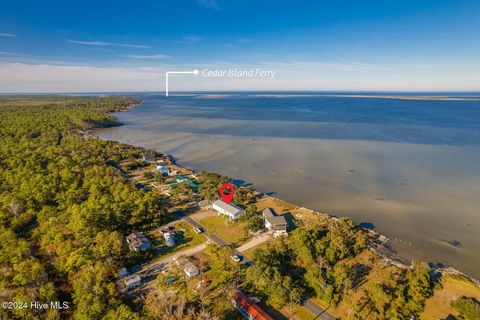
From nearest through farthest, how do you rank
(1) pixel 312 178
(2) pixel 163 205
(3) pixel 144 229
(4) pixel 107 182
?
(3) pixel 144 229
(2) pixel 163 205
(4) pixel 107 182
(1) pixel 312 178

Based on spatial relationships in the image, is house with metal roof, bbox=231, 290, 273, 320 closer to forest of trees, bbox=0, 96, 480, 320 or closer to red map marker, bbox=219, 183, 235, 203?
forest of trees, bbox=0, 96, 480, 320

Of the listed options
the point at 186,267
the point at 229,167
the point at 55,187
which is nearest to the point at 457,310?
the point at 186,267

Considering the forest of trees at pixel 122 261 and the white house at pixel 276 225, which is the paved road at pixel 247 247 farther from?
the white house at pixel 276 225

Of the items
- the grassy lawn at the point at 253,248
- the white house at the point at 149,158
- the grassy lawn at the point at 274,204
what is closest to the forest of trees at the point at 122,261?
the grassy lawn at the point at 274,204

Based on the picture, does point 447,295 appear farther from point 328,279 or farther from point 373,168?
point 373,168

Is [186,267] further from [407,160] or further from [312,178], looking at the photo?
[407,160]

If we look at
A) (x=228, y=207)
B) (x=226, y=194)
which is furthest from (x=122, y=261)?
(x=226, y=194)
